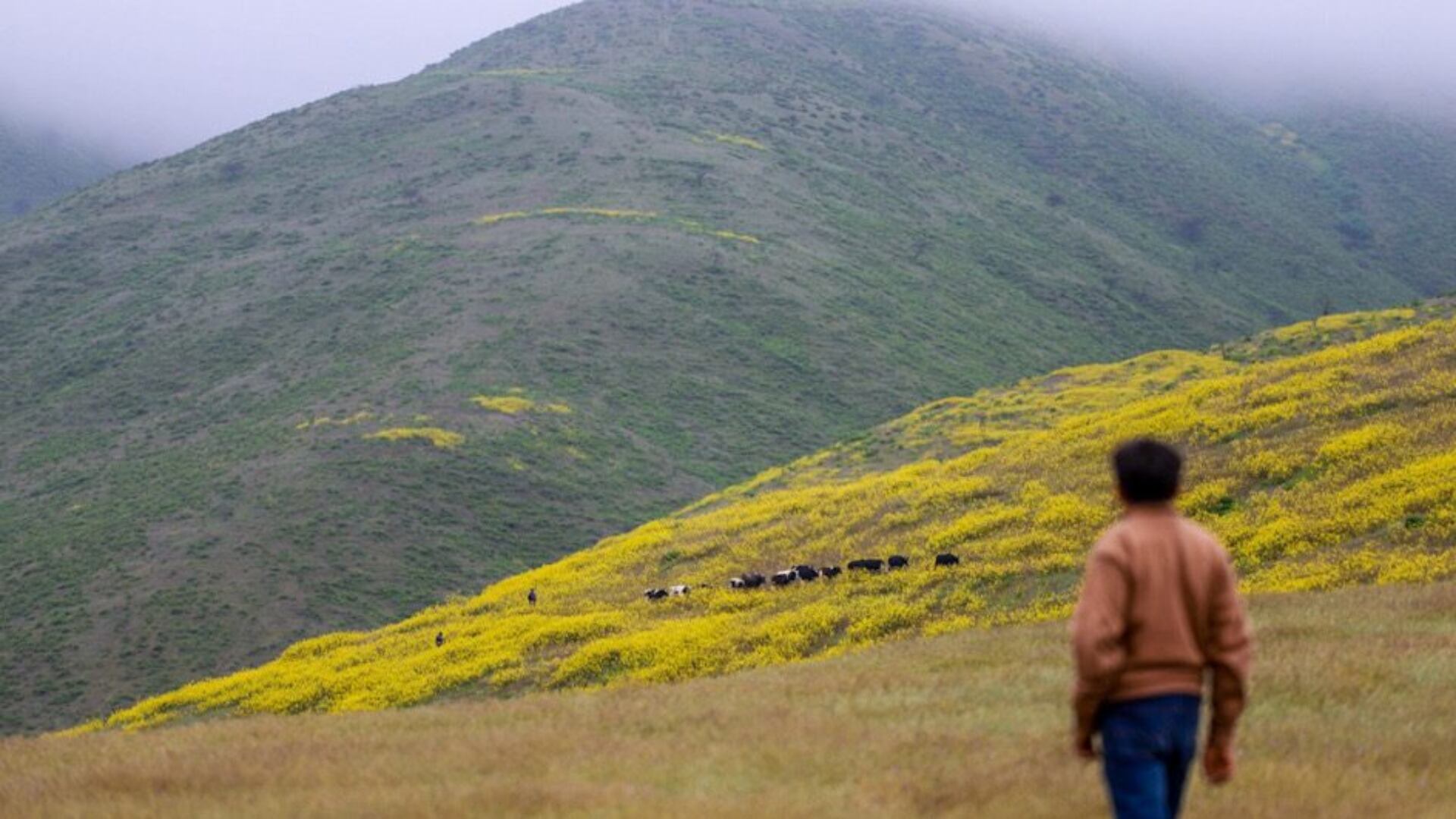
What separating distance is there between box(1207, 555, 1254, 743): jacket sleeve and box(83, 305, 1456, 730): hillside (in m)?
13.0

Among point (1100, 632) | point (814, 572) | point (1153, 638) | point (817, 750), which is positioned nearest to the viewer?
point (1100, 632)

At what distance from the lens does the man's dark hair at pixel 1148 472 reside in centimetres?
679

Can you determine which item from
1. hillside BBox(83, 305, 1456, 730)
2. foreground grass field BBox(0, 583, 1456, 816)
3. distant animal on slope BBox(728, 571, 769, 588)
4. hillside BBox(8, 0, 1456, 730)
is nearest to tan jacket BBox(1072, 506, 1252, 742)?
foreground grass field BBox(0, 583, 1456, 816)

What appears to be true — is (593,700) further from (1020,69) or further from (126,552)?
(1020,69)

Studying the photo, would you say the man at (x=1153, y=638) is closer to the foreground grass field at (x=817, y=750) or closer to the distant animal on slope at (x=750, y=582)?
the foreground grass field at (x=817, y=750)

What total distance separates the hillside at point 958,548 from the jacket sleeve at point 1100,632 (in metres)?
13.4

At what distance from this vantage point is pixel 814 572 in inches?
1101

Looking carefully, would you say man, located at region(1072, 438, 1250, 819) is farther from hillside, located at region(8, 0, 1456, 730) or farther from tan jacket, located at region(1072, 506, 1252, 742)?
hillside, located at region(8, 0, 1456, 730)

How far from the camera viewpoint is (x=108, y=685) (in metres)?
50.9

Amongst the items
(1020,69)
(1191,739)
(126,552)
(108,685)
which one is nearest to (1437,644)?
(1191,739)

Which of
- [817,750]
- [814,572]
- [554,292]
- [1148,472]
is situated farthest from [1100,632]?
[554,292]

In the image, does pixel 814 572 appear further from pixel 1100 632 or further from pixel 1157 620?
pixel 1100 632

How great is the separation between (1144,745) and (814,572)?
21283 millimetres

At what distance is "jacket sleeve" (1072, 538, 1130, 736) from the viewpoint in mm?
6609
